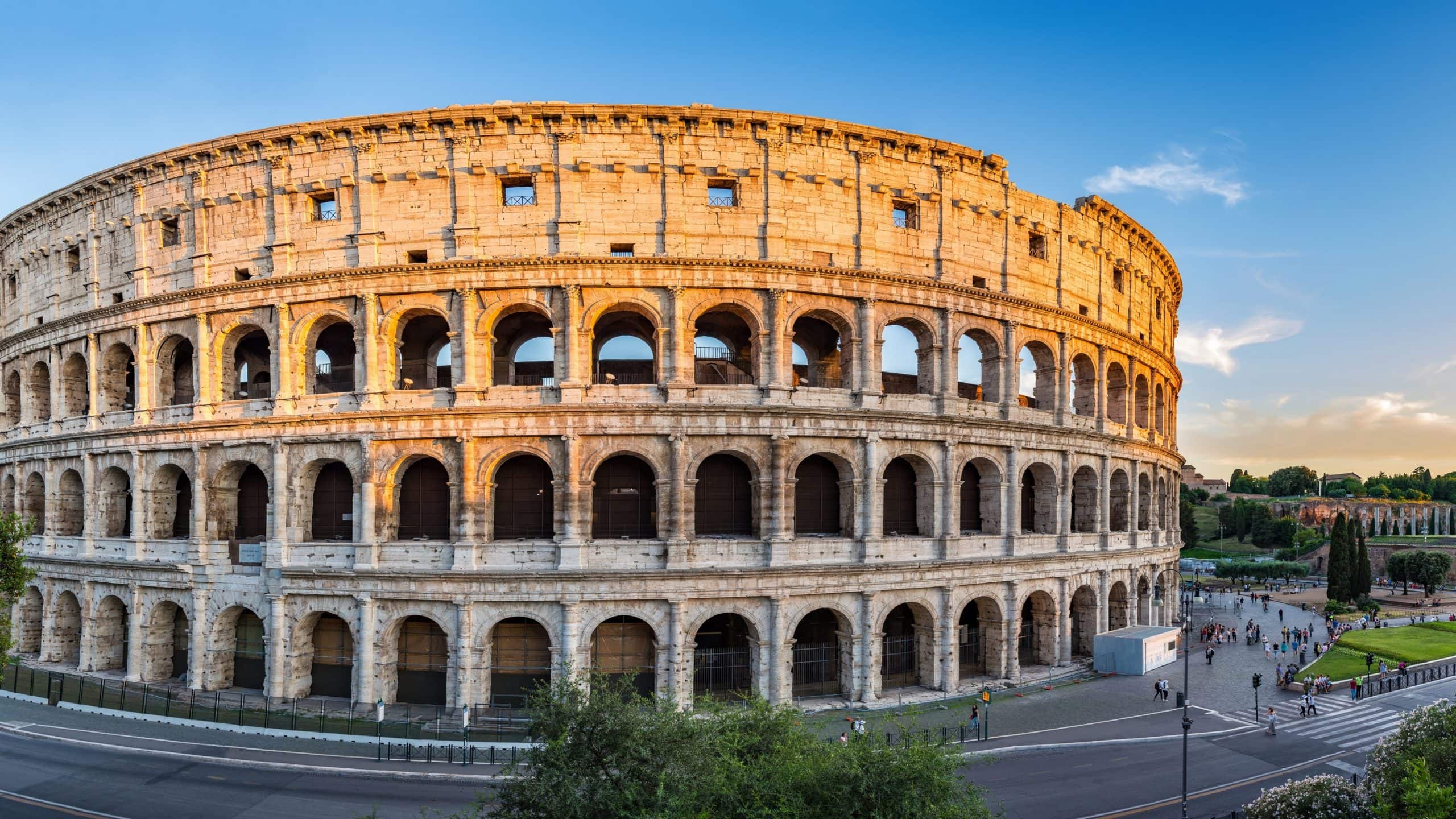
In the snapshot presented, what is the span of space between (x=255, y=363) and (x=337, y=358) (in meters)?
3.96

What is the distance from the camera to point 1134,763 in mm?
23000

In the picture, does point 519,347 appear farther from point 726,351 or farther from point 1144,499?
point 1144,499

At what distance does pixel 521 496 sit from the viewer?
27297 mm

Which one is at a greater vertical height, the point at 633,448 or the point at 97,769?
the point at 633,448

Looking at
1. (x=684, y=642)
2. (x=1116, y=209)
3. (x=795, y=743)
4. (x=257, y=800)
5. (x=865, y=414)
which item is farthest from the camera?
(x=1116, y=209)

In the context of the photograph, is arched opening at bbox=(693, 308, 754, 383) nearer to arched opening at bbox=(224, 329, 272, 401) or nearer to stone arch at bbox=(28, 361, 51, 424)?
arched opening at bbox=(224, 329, 272, 401)

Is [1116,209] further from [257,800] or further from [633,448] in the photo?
[257,800]

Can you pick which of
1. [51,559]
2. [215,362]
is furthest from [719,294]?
[51,559]

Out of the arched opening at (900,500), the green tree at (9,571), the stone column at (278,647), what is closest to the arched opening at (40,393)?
the green tree at (9,571)

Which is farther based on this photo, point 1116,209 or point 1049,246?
point 1116,209

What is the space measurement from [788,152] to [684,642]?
1690cm

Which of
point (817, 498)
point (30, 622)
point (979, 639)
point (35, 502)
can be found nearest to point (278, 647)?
point (30, 622)

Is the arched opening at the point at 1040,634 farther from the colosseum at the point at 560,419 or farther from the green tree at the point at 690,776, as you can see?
the green tree at the point at 690,776

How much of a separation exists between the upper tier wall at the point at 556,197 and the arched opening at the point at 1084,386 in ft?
19.2
